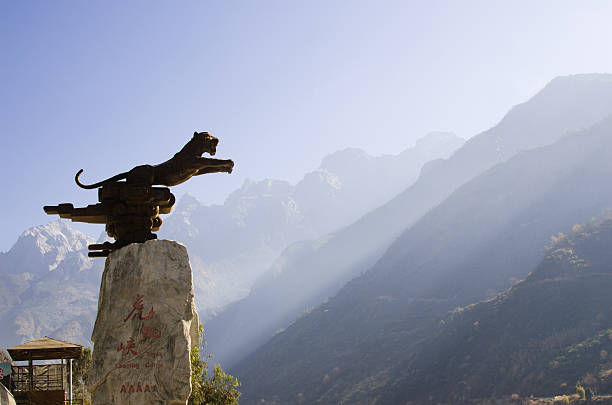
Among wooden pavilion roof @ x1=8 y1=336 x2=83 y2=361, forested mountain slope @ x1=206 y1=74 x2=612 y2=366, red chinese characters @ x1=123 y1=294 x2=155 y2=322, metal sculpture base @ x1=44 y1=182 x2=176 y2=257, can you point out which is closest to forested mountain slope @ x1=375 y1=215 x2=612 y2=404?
wooden pavilion roof @ x1=8 y1=336 x2=83 y2=361

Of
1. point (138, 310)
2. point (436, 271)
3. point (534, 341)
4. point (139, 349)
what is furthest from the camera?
point (436, 271)


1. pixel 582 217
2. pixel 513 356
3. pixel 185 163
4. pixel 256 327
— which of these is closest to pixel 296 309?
pixel 256 327

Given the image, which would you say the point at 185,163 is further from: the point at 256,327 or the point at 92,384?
the point at 256,327

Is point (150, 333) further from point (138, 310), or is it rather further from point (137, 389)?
point (137, 389)

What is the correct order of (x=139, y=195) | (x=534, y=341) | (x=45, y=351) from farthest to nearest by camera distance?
(x=534, y=341)
(x=45, y=351)
(x=139, y=195)

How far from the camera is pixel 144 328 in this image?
6.43 m

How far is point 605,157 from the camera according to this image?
84.4 metres

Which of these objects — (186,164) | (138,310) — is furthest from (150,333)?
(186,164)

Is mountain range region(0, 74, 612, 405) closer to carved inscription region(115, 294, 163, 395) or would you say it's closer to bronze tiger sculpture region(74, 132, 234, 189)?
bronze tiger sculpture region(74, 132, 234, 189)

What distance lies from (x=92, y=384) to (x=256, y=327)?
14591 centimetres

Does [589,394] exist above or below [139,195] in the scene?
below

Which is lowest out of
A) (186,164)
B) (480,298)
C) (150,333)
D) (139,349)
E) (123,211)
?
(480,298)

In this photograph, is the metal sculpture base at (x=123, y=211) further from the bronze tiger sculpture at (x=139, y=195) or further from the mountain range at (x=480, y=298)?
the mountain range at (x=480, y=298)

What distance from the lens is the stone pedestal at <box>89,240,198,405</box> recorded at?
6.25 metres
